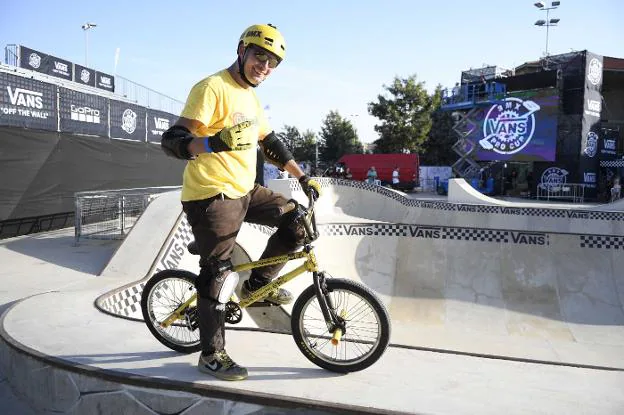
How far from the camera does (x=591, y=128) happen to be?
2536 cm

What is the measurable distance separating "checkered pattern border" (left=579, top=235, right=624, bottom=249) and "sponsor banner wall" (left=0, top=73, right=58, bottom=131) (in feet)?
41.8

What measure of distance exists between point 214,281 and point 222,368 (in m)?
0.55

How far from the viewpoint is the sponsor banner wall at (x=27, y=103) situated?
959 cm

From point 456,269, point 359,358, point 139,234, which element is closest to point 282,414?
point 359,358

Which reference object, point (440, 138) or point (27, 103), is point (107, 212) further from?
point (440, 138)

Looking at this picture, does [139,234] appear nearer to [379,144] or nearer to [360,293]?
[360,293]

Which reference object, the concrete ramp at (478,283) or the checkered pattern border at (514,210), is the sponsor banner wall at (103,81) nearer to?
the checkered pattern border at (514,210)

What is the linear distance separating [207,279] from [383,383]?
129cm

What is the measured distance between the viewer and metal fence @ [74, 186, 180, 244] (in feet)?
29.7

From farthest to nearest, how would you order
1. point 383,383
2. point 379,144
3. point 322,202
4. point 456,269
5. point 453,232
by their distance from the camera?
point 379,144 → point 322,202 → point 453,232 → point 456,269 → point 383,383

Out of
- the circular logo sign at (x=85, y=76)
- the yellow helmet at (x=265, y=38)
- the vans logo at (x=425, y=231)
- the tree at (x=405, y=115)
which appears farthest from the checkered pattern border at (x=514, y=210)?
the tree at (x=405, y=115)

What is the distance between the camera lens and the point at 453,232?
9.43 meters

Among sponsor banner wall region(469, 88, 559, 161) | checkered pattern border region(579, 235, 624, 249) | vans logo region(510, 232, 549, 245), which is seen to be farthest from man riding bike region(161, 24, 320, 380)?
→ sponsor banner wall region(469, 88, 559, 161)

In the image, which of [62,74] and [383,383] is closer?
[383,383]
